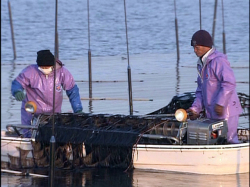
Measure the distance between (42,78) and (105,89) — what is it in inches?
265

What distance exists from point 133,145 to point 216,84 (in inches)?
48.2

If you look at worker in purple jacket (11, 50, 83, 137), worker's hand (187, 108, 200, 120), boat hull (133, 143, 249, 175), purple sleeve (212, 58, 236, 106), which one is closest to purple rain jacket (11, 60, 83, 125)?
worker in purple jacket (11, 50, 83, 137)

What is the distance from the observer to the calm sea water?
10.2m

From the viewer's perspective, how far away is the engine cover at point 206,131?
382 inches

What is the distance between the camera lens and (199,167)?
10000mm

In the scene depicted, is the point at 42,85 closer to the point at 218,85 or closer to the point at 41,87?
the point at 41,87

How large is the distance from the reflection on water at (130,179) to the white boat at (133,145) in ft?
0.36

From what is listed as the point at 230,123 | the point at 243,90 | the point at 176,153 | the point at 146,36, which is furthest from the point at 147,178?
the point at 146,36

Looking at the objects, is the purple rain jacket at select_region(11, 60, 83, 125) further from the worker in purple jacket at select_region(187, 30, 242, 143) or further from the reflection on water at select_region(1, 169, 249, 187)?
the worker in purple jacket at select_region(187, 30, 242, 143)

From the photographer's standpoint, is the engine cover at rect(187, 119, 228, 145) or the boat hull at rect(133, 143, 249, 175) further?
the boat hull at rect(133, 143, 249, 175)

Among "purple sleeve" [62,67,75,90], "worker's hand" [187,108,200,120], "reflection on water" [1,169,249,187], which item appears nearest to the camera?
"reflection on water" [1,169,249,187]

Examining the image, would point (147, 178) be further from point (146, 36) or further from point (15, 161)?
point (146, 36)

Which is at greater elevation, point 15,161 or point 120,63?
point 120,63

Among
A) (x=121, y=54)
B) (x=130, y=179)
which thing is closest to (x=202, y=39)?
(x=130, y=179)
